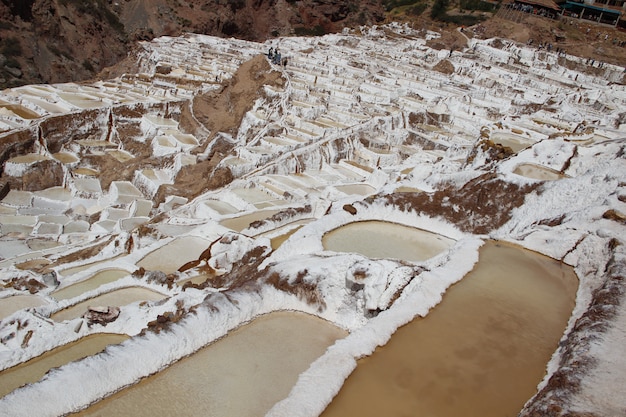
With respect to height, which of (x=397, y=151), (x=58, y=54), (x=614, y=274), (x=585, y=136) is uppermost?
(x=585, y=136)

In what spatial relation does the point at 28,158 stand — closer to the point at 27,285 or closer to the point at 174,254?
the point at 27,285

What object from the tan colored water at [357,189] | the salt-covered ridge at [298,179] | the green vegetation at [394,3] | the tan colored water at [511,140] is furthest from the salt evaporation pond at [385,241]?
the green vegetation at [394,3]

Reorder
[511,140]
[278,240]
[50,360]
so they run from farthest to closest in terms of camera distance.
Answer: [511,140] < [278,240] < [50,360]

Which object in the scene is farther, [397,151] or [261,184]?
[397,151]

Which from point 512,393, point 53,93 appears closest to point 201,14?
point 53,93

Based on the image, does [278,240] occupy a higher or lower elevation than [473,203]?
lower

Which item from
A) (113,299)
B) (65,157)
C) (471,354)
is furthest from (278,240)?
(65,157)

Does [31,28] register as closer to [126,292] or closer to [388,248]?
[126,292]
